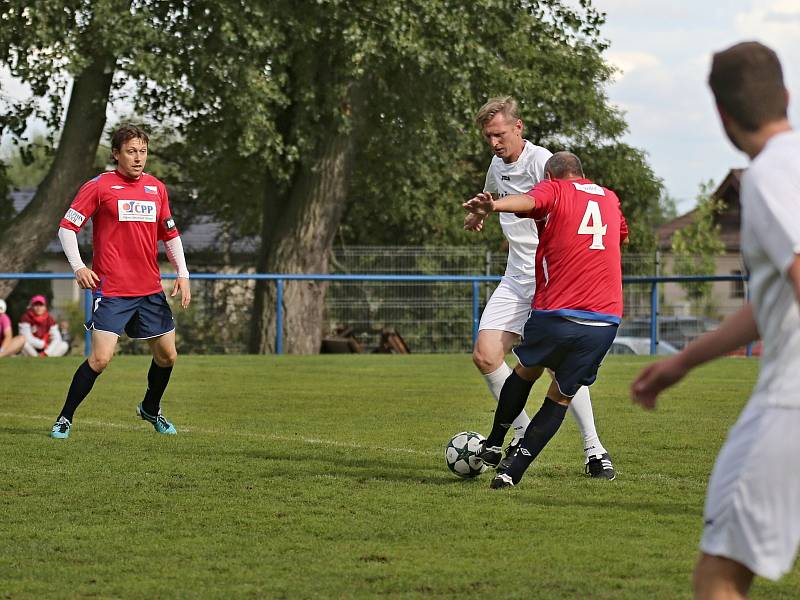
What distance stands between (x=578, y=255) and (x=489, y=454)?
1.27 m

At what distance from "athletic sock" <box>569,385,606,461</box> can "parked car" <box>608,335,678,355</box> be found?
14.4 metres

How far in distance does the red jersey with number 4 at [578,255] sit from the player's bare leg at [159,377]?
10.8 ft

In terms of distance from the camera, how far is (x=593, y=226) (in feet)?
23.0

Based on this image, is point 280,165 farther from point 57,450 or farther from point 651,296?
point 57,450

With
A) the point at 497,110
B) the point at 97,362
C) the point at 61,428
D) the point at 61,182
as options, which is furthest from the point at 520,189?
the point at 61,182

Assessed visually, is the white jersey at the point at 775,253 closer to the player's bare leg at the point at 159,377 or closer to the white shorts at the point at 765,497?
the white shorts at the point at 765,497

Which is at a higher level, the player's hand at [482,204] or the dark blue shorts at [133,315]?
the player's hand at [482,204]

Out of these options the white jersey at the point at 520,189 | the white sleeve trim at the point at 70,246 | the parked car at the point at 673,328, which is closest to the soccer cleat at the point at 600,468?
the white jersey at the point at 520,189

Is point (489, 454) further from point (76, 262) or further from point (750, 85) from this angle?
point (750, 85)

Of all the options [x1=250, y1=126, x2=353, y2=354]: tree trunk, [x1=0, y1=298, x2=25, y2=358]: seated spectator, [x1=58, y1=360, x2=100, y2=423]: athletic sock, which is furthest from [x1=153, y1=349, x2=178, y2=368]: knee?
[x1=250, y1=126, x2=353, y2=354]: tree trunk

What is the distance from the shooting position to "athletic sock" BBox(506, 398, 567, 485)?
711 centimetres

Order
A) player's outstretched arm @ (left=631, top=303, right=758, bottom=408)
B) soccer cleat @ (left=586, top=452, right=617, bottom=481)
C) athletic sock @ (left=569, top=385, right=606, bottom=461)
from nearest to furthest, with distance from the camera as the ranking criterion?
player's outstretched arm @ (left=631, top=303, right=758, bottom=408), soccer cleat @ (left=586, top=452, right=617, bottom=481), athletic sock @ (left=569, top=385, right=606, bottom=461)

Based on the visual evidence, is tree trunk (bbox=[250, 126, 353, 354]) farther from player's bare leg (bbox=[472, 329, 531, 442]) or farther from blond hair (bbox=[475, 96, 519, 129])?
blond hair (bbox=[475, 96, 519, 129])

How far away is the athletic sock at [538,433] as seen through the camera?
23.3ft
